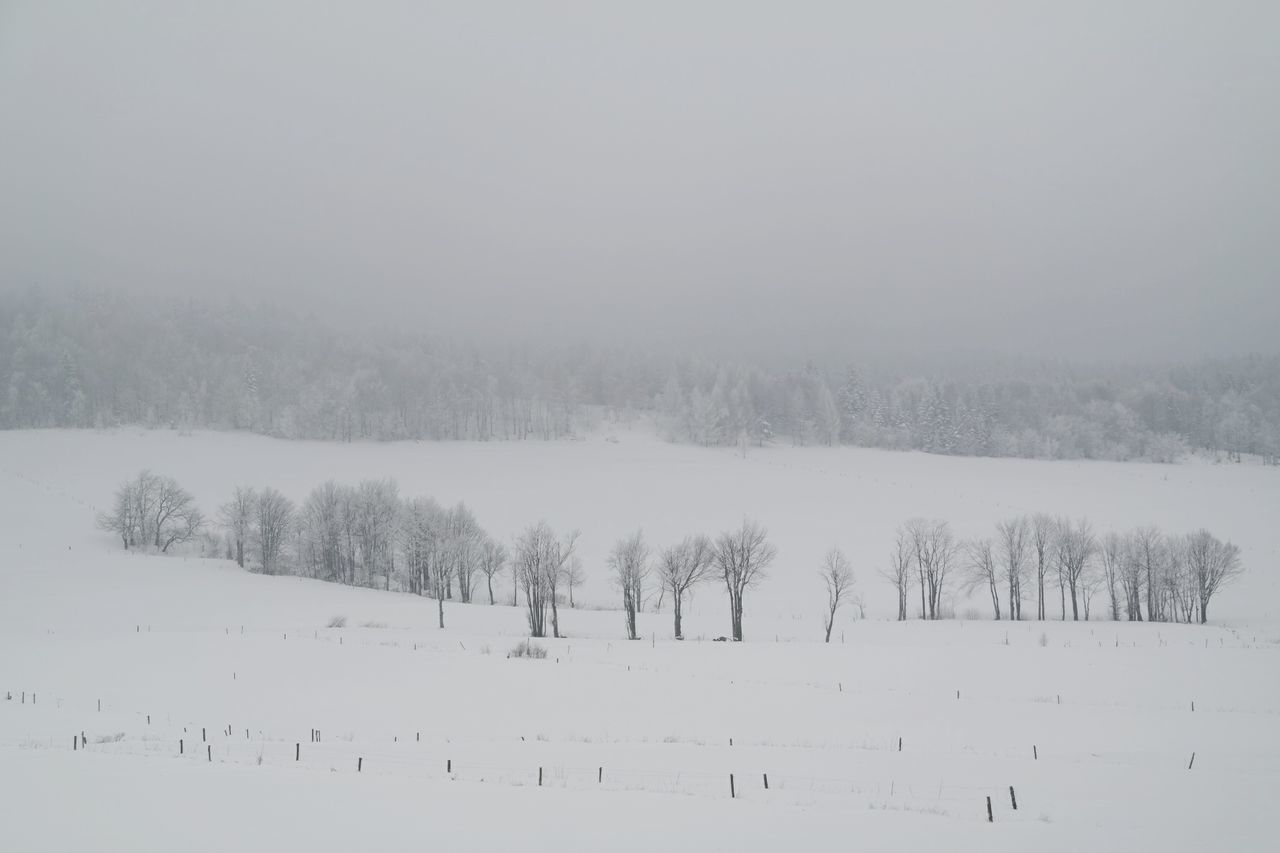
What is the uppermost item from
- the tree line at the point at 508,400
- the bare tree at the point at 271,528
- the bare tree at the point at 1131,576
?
the tree line at the point at 508,400

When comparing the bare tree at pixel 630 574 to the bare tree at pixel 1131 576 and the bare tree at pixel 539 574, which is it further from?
the bare tree at pixel 1131 576

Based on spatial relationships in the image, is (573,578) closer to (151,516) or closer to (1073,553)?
(1073,553)

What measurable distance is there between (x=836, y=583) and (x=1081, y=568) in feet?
80.2

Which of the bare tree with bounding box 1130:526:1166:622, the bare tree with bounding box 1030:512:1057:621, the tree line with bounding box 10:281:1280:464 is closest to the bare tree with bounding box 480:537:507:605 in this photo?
the bare tree with bounding box 1030:512:1057:621

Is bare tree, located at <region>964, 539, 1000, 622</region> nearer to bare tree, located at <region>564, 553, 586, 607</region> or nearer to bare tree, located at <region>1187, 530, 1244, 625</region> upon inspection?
bare tree, located at <region>1187, 530, 1244, 625</region>

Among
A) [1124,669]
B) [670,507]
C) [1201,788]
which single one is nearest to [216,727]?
[1201,788]

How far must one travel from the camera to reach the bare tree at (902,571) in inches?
2255

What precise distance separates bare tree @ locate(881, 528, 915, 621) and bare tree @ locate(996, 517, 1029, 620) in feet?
26.6

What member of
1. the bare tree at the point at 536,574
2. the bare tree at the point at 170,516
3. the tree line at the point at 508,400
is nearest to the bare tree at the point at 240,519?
the bare tree at the point at 170,516

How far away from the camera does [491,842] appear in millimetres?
11984

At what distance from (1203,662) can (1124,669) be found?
14.5 ft

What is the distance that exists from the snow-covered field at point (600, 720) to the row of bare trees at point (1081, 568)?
3.63 m

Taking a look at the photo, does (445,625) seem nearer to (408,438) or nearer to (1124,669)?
(1124,669)

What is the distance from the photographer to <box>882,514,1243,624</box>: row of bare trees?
54.9m
